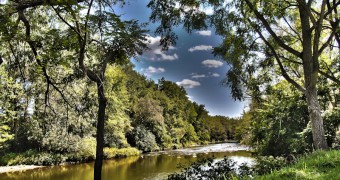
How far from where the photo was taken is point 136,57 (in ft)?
27.6

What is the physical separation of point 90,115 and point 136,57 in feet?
6.73

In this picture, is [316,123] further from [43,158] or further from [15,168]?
[43,158]

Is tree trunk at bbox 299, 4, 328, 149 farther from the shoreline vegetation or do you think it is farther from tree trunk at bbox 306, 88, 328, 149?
the shoreline vegetation

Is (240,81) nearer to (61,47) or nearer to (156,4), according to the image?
(156,4)

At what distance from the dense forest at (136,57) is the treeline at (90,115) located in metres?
0.16

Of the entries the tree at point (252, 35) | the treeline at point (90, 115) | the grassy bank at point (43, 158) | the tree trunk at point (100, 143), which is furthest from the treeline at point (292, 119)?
the grassy bank at point (43, 158)

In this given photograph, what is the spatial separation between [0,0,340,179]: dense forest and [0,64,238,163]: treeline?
0.16 meters

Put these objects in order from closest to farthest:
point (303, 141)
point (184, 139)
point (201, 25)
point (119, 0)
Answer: point (119, 0)
point (201, 25)
point (303, 141)
point (184, 139)

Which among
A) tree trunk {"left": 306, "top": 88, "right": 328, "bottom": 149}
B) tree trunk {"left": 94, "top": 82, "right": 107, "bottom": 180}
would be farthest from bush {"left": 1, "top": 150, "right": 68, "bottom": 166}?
tree trunk {"left": 306, "top": 88, "right": 328, "bottom": 149}

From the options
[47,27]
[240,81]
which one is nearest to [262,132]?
[240,81]

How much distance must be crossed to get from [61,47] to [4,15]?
2.29 meters

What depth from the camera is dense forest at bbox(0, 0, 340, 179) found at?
7332mm

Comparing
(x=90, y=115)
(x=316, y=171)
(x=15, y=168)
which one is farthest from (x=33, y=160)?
(x=316, y=171)

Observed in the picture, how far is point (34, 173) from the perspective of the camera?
2145cm
